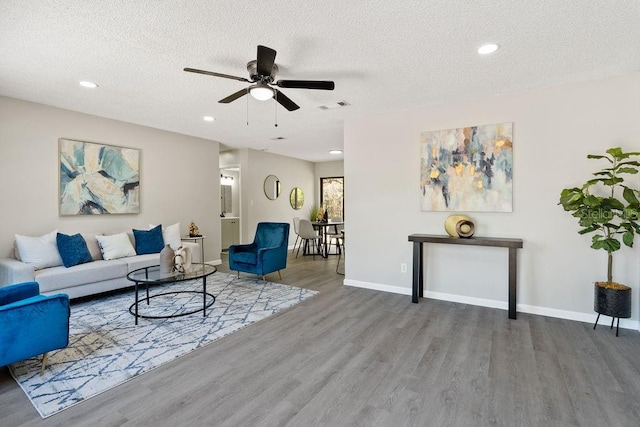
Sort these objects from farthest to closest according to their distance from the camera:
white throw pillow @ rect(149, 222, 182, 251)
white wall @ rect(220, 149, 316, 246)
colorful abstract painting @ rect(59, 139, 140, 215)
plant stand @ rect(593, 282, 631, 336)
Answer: white wall @ rect(220, 149, 316, 246)
white throw pillow @ rect(149, 222, 182, 251)
colorful abstract painting @ rect(59, 139, 140, 215)
plant stand @ rect(593, 282, 631, 336)

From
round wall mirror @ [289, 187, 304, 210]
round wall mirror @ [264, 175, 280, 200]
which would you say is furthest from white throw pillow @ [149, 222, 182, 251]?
round wall mirror @ [289, 187, 304, 210]

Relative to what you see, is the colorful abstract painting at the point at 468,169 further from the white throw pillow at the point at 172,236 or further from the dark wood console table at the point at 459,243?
the white throw pillow at the point at 172,236

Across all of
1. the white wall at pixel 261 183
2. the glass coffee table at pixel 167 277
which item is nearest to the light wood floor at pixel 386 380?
the glass coffee table at pixel 167 277

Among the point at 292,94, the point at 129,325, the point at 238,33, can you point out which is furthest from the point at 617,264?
the point at 129,325

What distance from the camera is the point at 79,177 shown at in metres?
4.43

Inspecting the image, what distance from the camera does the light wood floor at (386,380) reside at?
181 cm

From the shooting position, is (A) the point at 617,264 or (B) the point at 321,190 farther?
(B) the point at 321,190

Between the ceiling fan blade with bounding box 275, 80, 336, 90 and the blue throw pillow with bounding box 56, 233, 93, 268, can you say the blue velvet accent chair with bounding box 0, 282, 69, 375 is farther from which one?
the ceiling fan blade with bounding box 275, 80, 336, 90

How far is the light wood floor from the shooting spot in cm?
181

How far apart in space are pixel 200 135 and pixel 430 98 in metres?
4.17

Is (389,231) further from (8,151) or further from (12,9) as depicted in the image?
(8,151)

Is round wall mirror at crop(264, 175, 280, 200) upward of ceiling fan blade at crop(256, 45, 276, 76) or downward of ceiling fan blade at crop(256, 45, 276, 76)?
downward

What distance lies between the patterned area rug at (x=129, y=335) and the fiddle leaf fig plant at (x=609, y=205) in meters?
3.09

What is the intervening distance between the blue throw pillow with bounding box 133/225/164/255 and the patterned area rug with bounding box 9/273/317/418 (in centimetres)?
61
